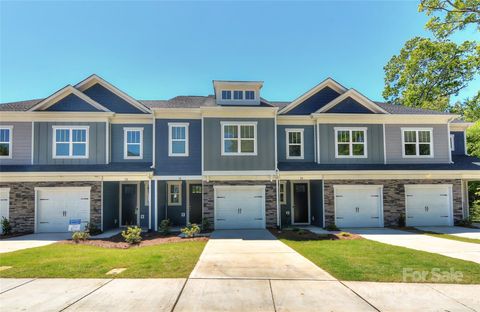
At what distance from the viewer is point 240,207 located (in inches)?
588

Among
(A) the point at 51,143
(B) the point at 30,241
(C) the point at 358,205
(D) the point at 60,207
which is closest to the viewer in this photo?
(B) the point at 30,241

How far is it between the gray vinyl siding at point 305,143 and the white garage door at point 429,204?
5516 millimetres

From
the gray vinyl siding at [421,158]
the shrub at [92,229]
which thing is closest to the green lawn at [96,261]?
the shrub at [92,229]

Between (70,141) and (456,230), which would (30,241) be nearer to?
(70,141)

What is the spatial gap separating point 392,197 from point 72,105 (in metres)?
18.3

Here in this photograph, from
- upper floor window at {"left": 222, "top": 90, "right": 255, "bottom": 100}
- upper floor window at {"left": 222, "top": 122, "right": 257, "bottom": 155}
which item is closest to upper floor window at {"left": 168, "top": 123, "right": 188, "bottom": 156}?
upper floor window at {"left": 222, "top": 122, "right": 257, "bottom": 155}

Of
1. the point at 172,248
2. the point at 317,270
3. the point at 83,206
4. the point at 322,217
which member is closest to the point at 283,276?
the point at 317,270

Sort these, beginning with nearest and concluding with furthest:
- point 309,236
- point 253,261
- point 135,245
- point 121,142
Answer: point 253,261
point 135,245
point 309,236
point 121,142

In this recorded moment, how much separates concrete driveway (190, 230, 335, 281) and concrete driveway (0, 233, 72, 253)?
6.81m

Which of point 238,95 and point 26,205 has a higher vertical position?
point 238,95

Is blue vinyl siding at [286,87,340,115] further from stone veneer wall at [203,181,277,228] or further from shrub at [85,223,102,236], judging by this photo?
shrub at [85,223,102,236]

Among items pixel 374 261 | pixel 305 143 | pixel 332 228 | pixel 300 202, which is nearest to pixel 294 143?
pixel 305 143

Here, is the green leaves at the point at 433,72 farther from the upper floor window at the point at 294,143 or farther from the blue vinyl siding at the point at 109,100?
the blue vinyl siding at the point at 109,100

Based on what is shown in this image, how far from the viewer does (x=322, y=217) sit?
15.2 metres
